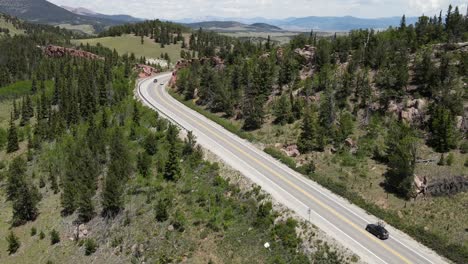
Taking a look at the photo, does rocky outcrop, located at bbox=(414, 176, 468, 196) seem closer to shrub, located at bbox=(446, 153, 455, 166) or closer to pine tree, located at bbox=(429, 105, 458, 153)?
shrub, located at bbox=(446, 153, 455, 166)

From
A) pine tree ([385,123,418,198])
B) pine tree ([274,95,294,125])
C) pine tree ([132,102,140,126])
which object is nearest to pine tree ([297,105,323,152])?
pine tree ([274,95,294,125])

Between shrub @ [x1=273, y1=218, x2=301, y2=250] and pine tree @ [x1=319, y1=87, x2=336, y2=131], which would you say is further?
pine tree @ [x1=319, y1=87, x2=336, y2=131]

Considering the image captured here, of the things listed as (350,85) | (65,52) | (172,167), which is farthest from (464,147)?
(65,52)

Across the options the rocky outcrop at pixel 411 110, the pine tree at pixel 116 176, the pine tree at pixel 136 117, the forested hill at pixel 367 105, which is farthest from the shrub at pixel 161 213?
the rocky outcrop at pixel 411 110

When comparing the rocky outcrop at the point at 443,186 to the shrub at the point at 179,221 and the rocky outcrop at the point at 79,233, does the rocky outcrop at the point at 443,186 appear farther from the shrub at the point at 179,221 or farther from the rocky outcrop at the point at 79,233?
the rocky outcrop at the point at 79,233

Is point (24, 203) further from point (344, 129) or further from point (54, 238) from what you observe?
point (344, 129)

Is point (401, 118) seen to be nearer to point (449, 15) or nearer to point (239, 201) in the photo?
point (239, 201)
